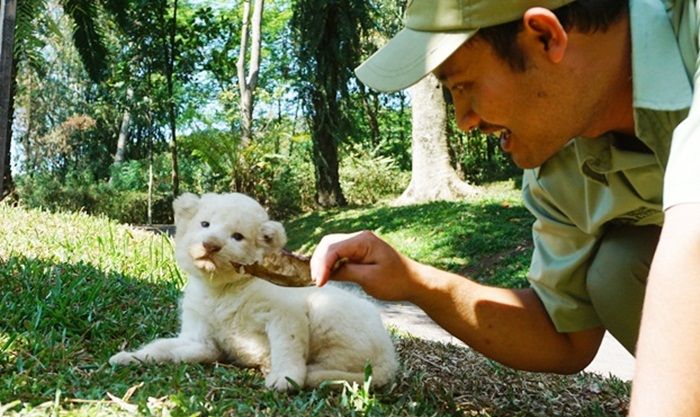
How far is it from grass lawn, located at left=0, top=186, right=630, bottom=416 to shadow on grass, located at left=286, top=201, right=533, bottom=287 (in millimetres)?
5025

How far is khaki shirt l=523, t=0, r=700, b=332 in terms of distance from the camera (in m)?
1.68

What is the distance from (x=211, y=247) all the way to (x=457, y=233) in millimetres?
9047

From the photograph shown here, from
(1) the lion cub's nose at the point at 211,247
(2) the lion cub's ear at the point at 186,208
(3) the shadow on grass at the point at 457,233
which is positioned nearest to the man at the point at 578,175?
(1) the lion cub's nose at the point at 211,247

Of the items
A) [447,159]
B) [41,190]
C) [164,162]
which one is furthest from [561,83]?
[164,162]

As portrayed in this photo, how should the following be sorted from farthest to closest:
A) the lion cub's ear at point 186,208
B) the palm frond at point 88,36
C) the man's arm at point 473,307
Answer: the palm frond at point 88,36 < the lion cub's ear at point 186,208 < the man's arm at point 473,307

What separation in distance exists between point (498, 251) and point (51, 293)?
757 centimetres

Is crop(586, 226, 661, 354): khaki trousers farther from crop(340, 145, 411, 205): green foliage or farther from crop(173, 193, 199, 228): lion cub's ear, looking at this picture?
crop(340, 145, 411, 205): green foliage

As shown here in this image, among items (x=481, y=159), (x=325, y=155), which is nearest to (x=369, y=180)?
(x=325, y=155)

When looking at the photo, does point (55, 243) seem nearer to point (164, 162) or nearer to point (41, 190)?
point (41, 190)

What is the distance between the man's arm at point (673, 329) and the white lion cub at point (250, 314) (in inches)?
56.4

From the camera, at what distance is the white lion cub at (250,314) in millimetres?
2578

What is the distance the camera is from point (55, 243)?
19.0ft

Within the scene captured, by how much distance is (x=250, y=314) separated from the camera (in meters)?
2.64

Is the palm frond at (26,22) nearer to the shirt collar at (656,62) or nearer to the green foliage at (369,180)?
the green foliage at (369,180)
